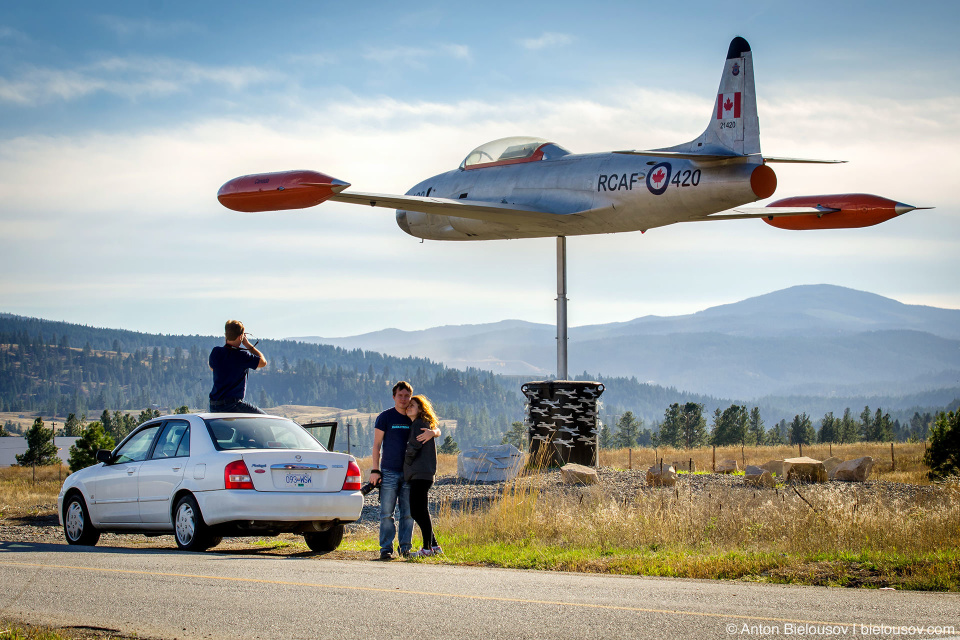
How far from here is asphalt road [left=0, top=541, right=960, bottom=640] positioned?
22.4 feet

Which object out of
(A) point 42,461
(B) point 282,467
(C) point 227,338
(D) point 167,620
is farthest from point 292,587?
(A) point 42,461

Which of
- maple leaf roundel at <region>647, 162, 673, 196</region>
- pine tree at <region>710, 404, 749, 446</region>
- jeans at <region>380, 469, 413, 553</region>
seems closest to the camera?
jeans at <region>380, 469, 413, 553</region>

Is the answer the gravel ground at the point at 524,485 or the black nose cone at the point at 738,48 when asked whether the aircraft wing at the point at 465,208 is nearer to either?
the black nose cone at the point at 738,48

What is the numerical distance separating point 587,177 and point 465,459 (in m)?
6.83

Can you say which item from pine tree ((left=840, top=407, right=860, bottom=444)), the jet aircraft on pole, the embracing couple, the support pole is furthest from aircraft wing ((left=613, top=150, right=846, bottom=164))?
pine tree ((left=840, top=407, right=860, bottom=444))

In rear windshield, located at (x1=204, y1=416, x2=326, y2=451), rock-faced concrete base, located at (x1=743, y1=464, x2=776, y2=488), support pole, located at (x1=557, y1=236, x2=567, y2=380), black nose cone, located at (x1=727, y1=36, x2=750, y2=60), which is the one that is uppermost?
black nose cone, located at (x1=727, y1=36, x2=750, y2=60)

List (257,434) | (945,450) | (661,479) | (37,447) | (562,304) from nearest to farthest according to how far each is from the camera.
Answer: (257,434) → (661,479) → (562,304) → (945,450) → (37,447)

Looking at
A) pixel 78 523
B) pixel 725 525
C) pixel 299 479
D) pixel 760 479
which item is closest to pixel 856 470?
pixel 760 479

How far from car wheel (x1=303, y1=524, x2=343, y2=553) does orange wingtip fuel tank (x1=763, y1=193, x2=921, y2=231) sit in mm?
13833

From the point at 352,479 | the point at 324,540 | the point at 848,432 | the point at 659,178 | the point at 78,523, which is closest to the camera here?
the point at 352,479

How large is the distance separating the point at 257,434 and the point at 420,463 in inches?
76.2

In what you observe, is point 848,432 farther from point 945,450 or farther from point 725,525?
point 725,525

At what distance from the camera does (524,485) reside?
1541 cm

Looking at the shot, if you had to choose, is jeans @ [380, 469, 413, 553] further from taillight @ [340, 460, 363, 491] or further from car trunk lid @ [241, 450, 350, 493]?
car trunk lid @ [241, 450, 350, 493]
